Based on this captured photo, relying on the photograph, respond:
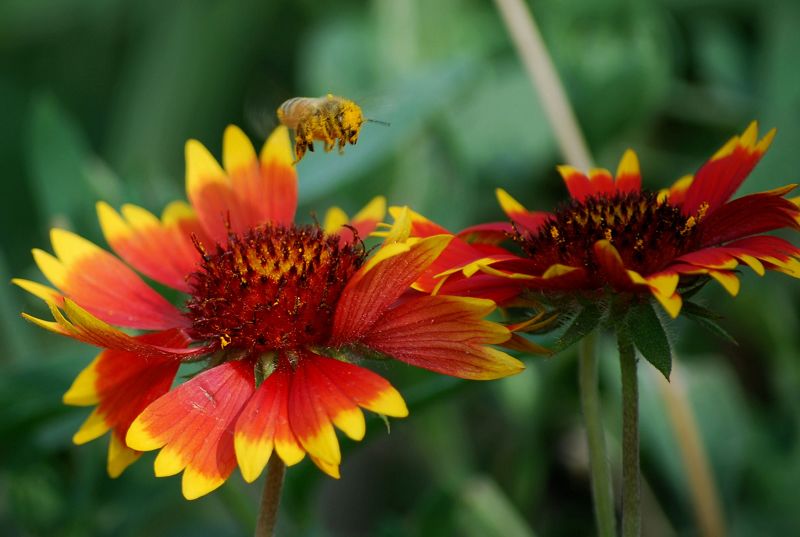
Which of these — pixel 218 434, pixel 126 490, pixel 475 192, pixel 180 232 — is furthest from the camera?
pixel 475 192

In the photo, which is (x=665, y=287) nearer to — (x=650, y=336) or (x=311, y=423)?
(x=650, y=336)

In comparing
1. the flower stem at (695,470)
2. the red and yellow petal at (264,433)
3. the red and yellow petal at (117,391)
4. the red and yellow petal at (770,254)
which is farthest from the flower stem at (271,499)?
the flower stem at (695,470)

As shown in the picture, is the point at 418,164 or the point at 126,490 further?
the point at 418,164

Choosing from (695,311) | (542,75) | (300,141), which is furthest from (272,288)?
(542,75)

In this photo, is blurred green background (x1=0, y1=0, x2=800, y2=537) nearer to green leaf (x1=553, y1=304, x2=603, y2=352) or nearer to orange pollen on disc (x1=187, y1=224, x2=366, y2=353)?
orange pollen on disc (x1=187, y1=224, x2=366, y2=353)

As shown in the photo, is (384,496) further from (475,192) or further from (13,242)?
(13,242)

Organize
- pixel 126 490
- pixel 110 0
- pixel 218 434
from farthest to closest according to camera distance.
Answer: pixel 110 0 → pixel 126 490 → pixel 218 434

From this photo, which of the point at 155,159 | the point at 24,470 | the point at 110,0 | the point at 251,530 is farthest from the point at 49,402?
the point at 110,0
